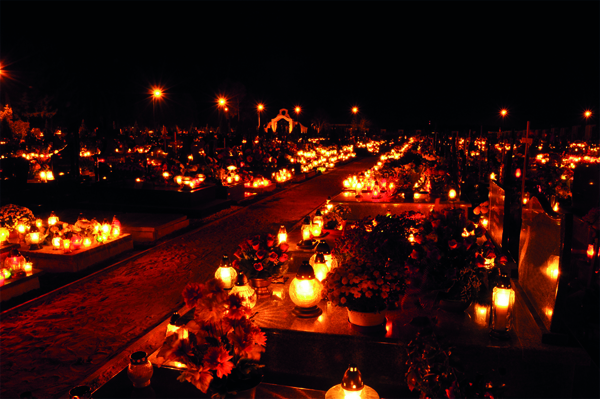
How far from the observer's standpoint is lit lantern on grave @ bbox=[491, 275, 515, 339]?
A: 13.2ft

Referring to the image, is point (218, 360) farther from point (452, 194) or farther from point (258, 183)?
point (258, 183)

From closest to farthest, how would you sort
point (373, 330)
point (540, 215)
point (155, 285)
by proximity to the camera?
point (373, 330), point (540, 215), point (155, 285)

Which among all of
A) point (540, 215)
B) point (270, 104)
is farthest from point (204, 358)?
point (270, 104)

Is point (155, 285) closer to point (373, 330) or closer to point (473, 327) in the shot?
point (373, 330)

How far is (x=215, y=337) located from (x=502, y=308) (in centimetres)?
260

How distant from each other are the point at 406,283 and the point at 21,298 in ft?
20.0

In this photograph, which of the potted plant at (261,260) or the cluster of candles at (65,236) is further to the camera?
the cluster of candles at (65,236)

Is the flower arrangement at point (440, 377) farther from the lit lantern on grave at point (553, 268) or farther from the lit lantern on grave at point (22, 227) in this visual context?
the lit lantern on grave at point (22, 227)

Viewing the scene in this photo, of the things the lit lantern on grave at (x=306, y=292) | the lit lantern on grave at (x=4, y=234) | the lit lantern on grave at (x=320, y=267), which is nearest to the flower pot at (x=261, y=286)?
the lit lantern on grave at (x=320, y=267)

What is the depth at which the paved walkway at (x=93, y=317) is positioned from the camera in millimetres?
4863

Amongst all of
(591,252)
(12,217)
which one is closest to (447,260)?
(591,252)

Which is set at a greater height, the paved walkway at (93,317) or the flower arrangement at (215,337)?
the flower arrangement at (215,337)

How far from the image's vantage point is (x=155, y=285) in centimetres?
757

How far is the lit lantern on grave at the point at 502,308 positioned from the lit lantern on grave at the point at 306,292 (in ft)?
5.55
